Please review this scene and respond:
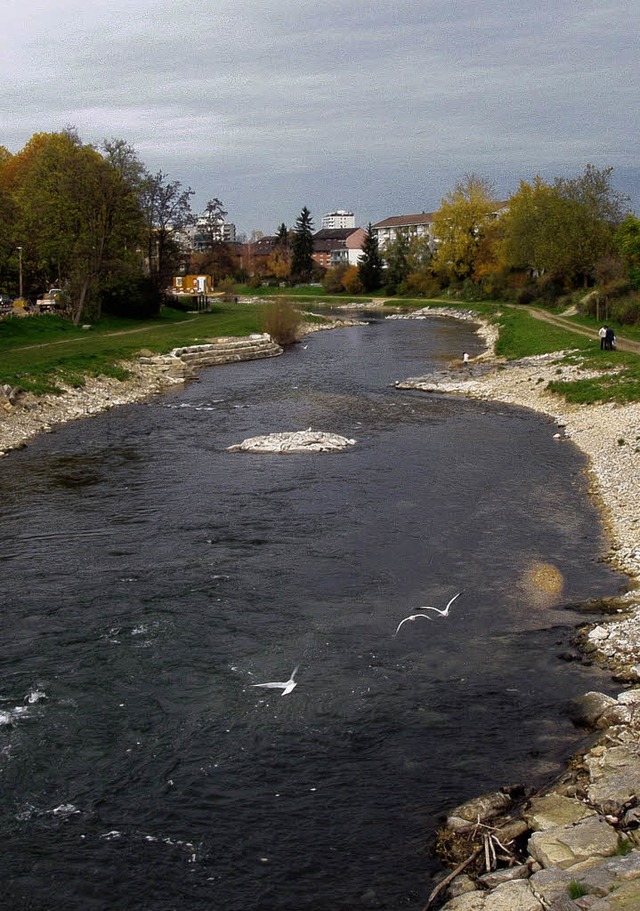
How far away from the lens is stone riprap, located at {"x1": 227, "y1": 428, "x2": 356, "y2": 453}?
2777 cm

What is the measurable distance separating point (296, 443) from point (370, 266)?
99739mm

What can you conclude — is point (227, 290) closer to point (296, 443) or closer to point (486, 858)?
point (296, 443)

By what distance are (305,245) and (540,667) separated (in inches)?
5451

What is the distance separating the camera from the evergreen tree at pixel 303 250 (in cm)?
14600

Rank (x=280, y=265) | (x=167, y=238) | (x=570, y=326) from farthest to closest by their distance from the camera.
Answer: (x=280, y=265), (x=167, y=238), (x=570, y=326)

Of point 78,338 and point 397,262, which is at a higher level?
point 397,262

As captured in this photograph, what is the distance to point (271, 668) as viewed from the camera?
1285 centimetres

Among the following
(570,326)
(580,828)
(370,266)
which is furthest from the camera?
(370,266)

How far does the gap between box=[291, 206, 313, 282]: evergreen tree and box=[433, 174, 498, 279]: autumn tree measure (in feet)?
150

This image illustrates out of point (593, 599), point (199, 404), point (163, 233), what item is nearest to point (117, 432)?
point (199, 404)

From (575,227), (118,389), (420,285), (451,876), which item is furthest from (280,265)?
(451,876)

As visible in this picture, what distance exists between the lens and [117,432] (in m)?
31.8

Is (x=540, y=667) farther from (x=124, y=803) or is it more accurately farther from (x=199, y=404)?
(x=199, y=404)

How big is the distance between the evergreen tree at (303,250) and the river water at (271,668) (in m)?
125
